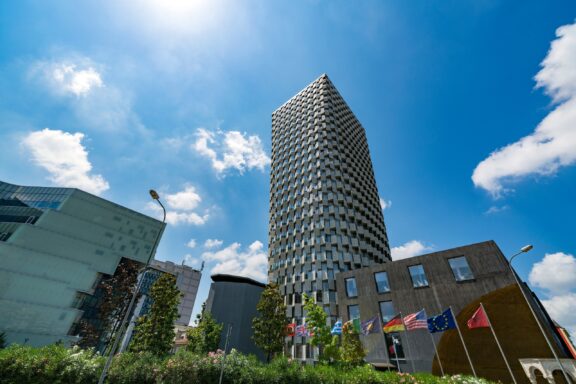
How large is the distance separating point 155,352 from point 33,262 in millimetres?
63090

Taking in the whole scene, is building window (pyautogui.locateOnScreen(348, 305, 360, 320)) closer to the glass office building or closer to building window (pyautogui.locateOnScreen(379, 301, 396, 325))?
building window (pyautogui.locateOnScreen(379, 301, 396, 325))

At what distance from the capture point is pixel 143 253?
8262 cm

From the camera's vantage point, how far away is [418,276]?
101 feet

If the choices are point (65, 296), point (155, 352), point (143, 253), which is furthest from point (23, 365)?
point (143, 253)

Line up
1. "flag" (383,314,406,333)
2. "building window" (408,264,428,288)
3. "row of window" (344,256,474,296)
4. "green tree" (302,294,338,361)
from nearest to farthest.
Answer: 1. "flag" (383,314,406,333)
2. "green tree" (302,294,338,361)
3. "row of window" (344,256,474,296)
4. "building window" (408,264,428,288)

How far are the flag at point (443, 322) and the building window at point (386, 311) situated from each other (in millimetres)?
8654

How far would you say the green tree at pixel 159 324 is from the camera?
25.5 meters

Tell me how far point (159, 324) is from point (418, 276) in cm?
3039

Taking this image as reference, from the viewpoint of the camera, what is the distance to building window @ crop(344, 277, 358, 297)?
36.0 metres

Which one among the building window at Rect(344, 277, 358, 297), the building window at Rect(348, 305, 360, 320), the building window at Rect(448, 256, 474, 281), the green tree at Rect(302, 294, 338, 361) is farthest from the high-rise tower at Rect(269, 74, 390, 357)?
the building window at Rect(448, 256, 474, 281)

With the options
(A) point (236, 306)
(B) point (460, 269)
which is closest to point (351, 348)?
(B) point (460, 269)

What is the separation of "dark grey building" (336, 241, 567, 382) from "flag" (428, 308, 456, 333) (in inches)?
180

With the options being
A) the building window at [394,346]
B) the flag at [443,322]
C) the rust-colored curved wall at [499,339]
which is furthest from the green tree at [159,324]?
the rust-colored curved wall at [499,339]

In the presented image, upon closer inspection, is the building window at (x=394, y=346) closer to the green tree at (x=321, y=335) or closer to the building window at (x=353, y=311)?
the building window at (x=353, y=311)
